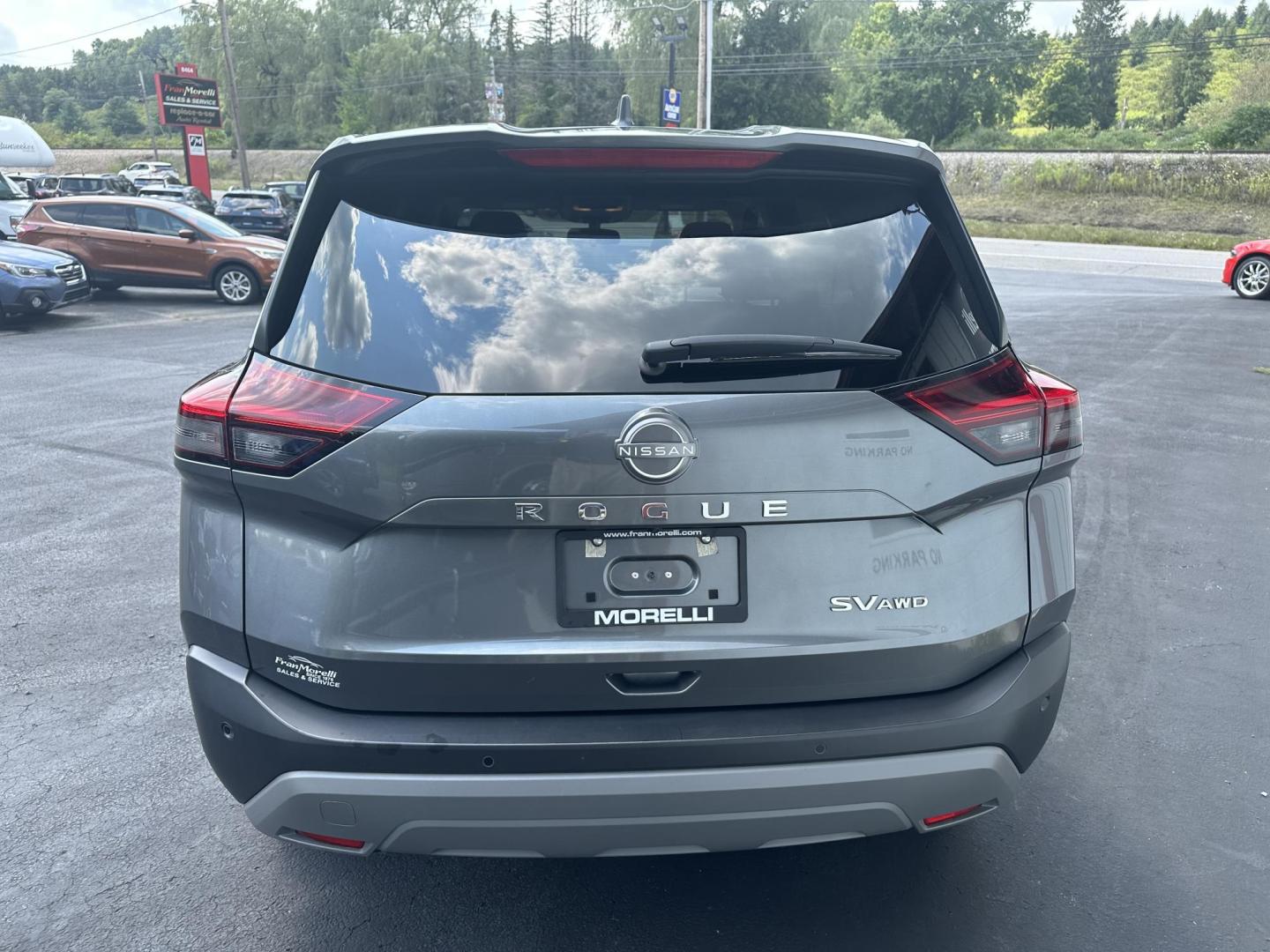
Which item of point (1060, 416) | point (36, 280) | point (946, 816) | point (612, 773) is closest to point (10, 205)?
point (36, 280)

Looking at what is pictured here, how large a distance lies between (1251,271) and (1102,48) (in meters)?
116

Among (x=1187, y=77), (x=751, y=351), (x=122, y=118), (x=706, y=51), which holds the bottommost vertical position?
(x=751, y=351)

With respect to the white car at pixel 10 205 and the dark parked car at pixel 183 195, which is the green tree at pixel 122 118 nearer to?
the dark parked car at pixel 183 195

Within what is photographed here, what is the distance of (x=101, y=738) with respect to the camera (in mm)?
3779

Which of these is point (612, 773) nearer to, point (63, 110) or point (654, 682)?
point (654, 682)

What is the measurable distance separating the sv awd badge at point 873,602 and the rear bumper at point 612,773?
0.69 feet

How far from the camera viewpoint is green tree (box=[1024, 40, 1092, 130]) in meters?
102

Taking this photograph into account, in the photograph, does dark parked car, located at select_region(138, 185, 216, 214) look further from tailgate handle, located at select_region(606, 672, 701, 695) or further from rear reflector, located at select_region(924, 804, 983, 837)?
rear reflector, located at select_region(924, 804, 983, 837)

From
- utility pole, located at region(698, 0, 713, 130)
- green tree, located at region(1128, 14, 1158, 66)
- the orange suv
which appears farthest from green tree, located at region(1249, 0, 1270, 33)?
the orange suv

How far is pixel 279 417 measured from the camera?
2.31 metres

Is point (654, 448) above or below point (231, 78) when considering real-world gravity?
below

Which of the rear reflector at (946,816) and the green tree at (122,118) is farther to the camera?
the green tree at (122,118)

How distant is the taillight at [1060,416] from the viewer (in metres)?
2.54

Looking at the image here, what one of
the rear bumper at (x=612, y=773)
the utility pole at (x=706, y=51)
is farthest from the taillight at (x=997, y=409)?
the utility pole at (x=706, y=51)
